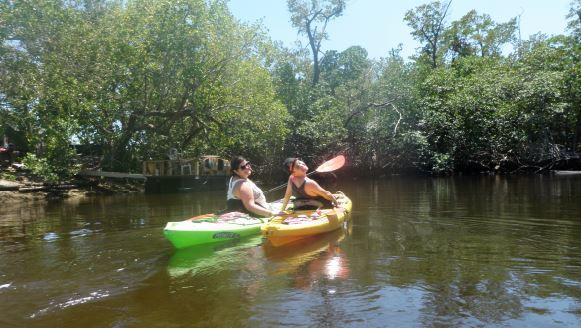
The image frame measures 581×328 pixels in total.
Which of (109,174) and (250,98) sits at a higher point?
(250,98)

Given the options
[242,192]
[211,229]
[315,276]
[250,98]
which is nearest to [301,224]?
[242,192]

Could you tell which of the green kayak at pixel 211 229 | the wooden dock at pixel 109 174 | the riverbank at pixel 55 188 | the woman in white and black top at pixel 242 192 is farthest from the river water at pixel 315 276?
the wooden dock at pixel 109 174

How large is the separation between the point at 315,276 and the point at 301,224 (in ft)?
5.82

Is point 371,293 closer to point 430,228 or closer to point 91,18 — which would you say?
point 430,228

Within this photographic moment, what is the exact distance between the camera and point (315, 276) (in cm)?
501

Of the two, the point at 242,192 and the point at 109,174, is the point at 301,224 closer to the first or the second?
the point at 242,192

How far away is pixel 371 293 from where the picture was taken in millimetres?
4363

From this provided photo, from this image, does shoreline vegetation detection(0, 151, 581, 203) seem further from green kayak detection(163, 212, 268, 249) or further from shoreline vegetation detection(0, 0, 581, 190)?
green kayak detection(163, 212, 268, 249)

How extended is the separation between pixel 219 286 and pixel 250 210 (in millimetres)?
2645

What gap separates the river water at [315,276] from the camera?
12.6 ft

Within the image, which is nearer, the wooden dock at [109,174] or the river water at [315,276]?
the river water at [315,276]

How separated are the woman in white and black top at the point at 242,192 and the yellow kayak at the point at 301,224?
0.45m

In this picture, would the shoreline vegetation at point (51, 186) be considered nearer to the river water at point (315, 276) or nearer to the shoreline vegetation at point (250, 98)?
the shoreline vegetation at point (250, 98)

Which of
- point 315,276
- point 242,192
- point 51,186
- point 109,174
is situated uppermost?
point 109,174
